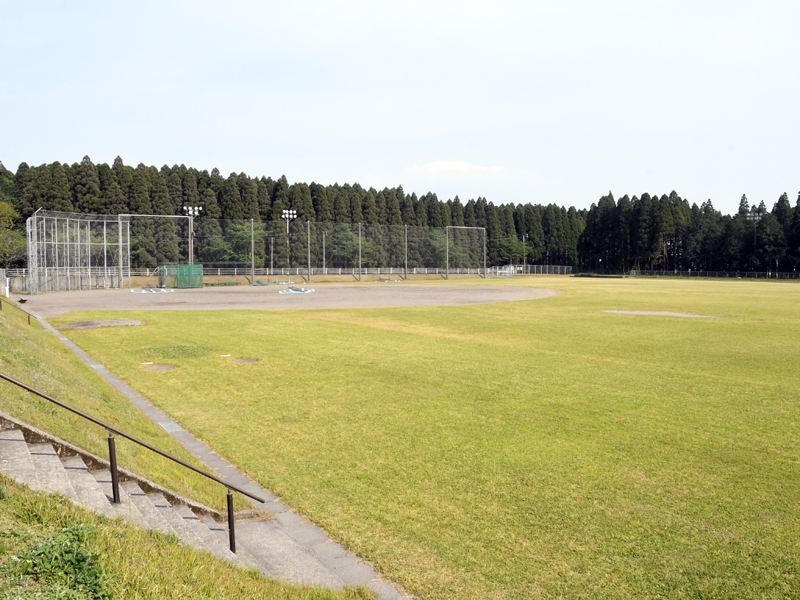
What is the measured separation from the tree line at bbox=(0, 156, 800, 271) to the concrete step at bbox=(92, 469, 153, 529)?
6895cm

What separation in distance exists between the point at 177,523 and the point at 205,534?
324 millimetres

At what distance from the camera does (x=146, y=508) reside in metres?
6.05

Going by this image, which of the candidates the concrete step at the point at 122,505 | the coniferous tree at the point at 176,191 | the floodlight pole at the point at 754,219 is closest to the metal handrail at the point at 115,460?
the concrete step at the point at 122,505

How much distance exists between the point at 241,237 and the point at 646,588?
7303 cm

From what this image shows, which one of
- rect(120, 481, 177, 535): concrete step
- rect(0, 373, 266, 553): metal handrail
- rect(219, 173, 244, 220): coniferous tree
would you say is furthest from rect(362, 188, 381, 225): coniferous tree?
rect(0, 373, 266, 553): metal handrail

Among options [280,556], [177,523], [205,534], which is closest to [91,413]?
[177,523]

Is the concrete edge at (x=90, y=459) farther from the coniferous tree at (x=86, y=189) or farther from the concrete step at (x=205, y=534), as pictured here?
the coniferous tree at (x=86, y=189)

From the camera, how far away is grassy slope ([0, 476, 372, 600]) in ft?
13.9

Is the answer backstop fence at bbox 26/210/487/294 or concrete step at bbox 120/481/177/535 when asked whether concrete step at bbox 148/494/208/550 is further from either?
backstop fence at bbox 26/210/487/294

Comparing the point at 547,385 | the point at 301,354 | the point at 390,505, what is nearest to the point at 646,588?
the point at 390,505

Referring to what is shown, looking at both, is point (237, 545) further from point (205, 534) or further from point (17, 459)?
point (17, 459)

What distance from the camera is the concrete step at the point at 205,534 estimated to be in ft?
17.9

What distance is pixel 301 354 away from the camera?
1730 centimetres

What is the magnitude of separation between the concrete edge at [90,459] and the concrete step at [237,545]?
180 millimetres
